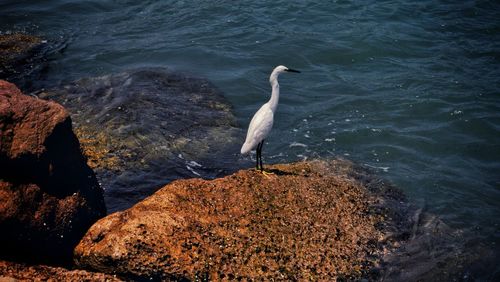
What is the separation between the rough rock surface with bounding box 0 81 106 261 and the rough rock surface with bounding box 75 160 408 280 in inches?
12.4

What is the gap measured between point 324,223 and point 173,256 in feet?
6.59

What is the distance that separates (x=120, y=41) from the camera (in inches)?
514

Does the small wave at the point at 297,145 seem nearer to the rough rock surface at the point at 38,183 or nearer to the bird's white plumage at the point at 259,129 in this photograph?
the bird's white plumage at the point at 259,129

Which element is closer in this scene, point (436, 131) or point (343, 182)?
point (343, 182)

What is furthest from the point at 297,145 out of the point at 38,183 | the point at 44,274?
the point at 44,274

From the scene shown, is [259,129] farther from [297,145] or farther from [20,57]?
[20,57]

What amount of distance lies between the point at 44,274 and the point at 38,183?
3.25ft

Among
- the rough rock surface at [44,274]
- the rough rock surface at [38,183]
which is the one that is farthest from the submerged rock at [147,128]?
the rough rock surface at [44,274]

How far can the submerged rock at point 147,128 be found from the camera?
23.2ft

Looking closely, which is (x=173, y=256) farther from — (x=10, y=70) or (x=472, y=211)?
(x=10, y=70)

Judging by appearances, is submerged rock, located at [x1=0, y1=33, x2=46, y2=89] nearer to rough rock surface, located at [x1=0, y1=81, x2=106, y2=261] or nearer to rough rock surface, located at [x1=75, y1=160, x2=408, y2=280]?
rough rock surface, located at [x1=0, y1=81, x2=106, y2=261]

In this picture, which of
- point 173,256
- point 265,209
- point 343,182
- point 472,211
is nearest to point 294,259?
point 265,209

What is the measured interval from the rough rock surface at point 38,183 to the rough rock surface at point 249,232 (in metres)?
0.32

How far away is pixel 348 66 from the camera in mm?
12055
